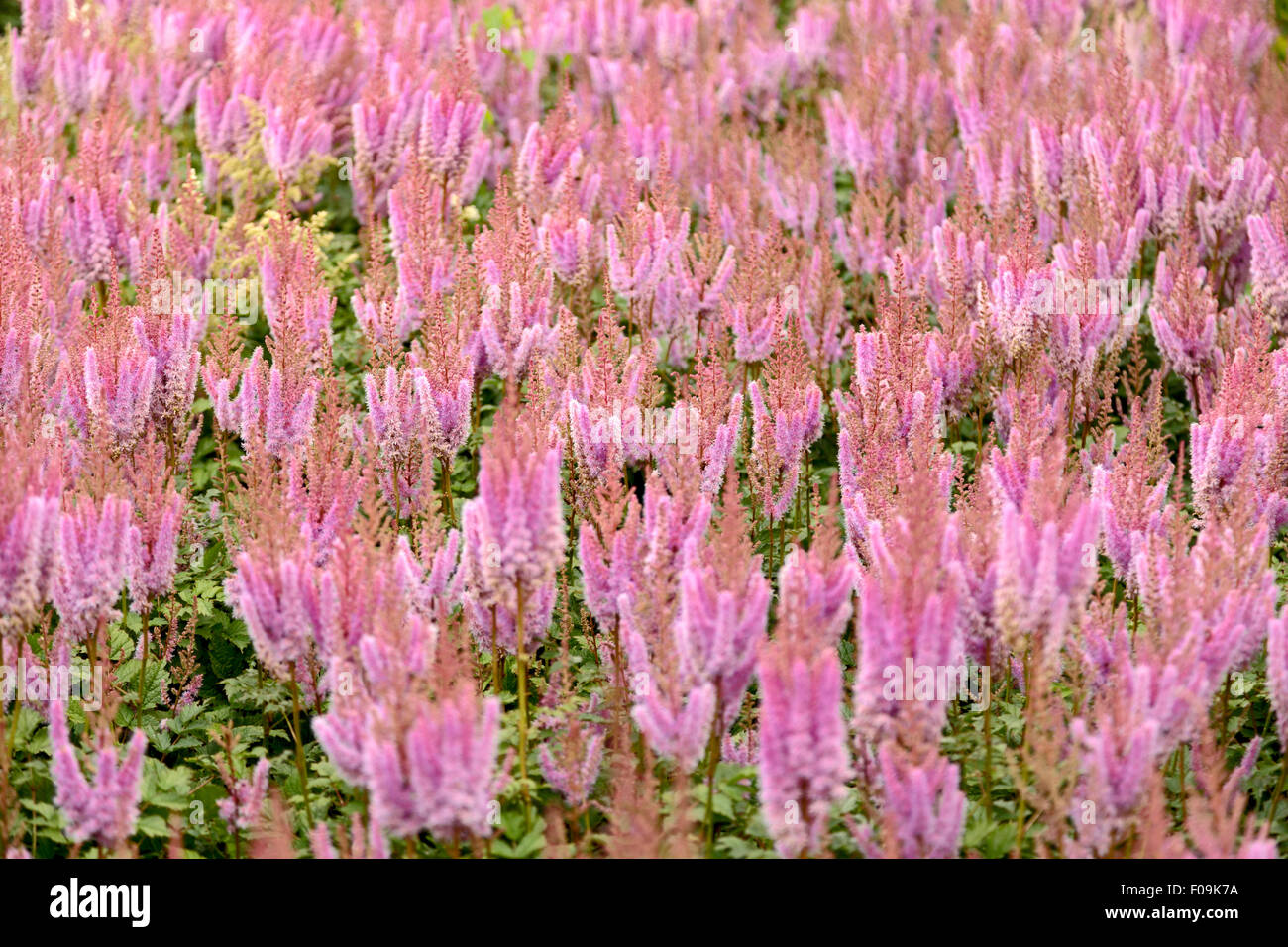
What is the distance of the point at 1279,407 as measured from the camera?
5977mm

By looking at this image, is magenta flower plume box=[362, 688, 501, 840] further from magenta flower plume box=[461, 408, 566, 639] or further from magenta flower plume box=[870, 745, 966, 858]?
magenta flower plume box=[870, 745, 966, 858]

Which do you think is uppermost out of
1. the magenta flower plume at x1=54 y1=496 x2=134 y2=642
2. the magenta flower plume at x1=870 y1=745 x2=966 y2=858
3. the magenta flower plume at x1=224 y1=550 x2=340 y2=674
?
the magenta flower plume at x1=54 y1=496 x2=134 y2=642

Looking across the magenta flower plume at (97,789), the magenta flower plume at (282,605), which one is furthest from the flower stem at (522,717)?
the magenta flower plume at (97,789)

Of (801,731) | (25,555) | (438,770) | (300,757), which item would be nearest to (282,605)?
(300,757)

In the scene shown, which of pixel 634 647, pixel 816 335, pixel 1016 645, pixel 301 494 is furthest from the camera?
pixel 816 335

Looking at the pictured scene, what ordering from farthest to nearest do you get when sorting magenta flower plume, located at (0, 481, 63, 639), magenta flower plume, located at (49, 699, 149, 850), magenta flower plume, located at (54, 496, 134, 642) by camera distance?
magenta flower plume, located at (54, 496, 134, 642), magenta flower plume, located at (0, 481, 63, 639), magenta flower plume, located at (49, 699, 149, 850)

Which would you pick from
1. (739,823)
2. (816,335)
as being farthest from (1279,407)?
(739,823)

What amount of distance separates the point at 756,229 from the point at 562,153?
1150 millimetres

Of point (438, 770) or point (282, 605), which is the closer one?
point (438, 770)

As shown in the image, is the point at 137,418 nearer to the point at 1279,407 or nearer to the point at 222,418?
the point at 222,418

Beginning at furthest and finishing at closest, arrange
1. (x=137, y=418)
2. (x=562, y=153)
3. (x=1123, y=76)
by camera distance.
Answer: (x=1123, y=76) → (x=562, y=153) → (x=137, y=418)

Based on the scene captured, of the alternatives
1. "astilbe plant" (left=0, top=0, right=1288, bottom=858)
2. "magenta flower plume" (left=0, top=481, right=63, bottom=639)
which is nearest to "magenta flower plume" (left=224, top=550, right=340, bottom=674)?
"astilbe plant" (left=0, top=0, right=1288, bottom=858)

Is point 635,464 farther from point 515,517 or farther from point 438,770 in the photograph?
point 438,770

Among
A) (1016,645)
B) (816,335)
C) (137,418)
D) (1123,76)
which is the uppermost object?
(1123,76)
